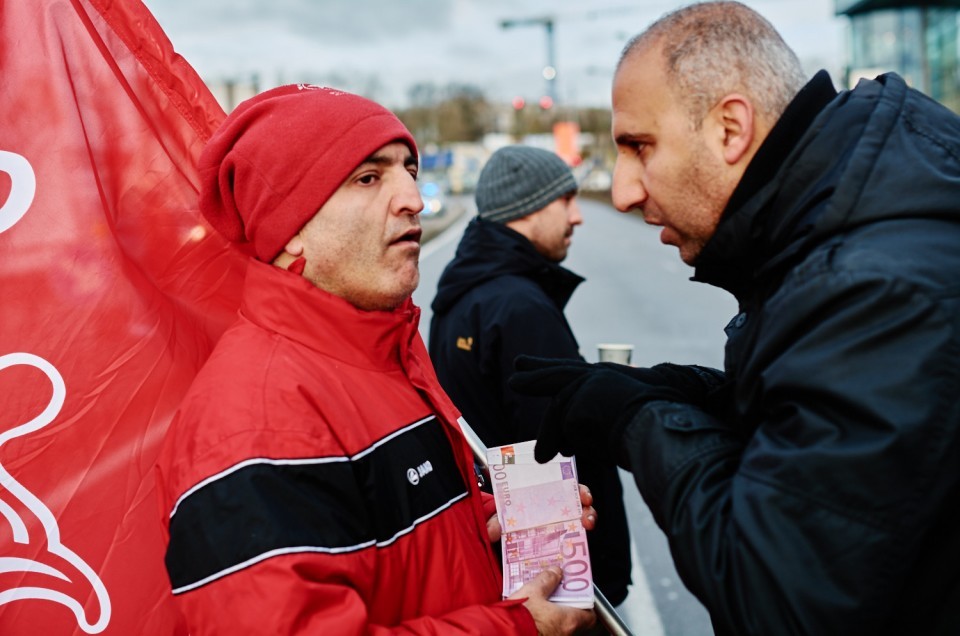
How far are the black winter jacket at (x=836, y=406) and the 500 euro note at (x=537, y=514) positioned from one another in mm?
510

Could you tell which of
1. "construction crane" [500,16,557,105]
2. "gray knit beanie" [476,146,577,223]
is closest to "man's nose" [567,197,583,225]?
"gray knit beanie" [476,146,577,223]

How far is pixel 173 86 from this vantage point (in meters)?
2.11

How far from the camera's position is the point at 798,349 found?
129 cm

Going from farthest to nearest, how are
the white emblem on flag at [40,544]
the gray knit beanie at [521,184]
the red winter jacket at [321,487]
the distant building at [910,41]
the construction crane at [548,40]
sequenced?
the distant building at [910,41] → the construction crane at [548,40] → the gray knit beanie at [521,184] → the white emblem on flag at [40,544] → the red winter jacket at [321,487]

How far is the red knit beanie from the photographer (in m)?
1.87

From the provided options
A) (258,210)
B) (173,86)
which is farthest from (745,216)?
(173,86)

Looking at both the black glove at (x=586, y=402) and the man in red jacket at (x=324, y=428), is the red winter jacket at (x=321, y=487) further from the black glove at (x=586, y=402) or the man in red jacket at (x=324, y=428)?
the black glove at (x=586, y=402)

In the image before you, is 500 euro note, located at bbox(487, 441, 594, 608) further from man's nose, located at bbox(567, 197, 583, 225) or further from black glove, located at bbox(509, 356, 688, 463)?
man's nose, located at bbox(567, 197, 583, 225)

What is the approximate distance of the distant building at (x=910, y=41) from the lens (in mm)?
42938

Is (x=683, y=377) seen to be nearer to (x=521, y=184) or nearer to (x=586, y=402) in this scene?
A: (x=586, y=402)

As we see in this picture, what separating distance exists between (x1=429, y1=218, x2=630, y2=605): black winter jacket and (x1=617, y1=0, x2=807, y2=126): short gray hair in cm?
153

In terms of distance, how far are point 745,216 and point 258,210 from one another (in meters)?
1.10

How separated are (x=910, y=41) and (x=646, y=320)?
44.9 meters

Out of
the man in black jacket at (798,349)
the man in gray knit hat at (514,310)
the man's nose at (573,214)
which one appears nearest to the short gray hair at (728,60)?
the man in black jacket at (798,349)
